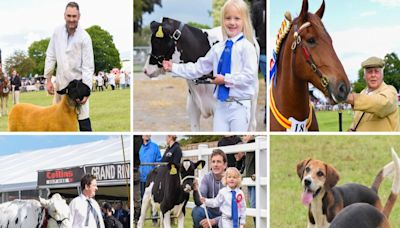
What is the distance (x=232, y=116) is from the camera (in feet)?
17.3

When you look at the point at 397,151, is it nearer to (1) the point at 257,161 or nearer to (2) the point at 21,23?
(1) the point at 257,161

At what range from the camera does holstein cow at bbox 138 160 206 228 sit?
5.54 metres

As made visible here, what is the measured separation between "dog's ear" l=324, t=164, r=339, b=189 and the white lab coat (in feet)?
5.99

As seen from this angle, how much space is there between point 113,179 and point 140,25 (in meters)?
1.16

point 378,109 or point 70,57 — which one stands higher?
point 70,57

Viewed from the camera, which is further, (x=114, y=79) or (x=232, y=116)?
(x=114, y=79)

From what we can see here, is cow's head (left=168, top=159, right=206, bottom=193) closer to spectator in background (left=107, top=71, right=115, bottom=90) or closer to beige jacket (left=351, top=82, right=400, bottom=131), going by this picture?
spectator in background (left=107, top=71, right=115, bottom=90)

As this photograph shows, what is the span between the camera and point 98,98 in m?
5.45

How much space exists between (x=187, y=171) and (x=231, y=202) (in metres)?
0.41

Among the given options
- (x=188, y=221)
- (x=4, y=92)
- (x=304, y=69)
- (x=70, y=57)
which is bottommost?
(x=188, y=221)

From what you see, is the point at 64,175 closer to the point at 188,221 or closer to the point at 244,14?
the point at 188,221

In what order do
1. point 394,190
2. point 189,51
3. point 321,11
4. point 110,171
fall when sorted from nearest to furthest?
point 321,11, point 189,51, point 394,190, point 110,171

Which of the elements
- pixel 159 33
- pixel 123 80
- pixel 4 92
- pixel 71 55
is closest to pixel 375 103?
pixel 159 33

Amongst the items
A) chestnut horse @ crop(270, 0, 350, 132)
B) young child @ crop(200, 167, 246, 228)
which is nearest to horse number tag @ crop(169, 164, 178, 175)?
young child @ crop(200, 167, 246, 228)
